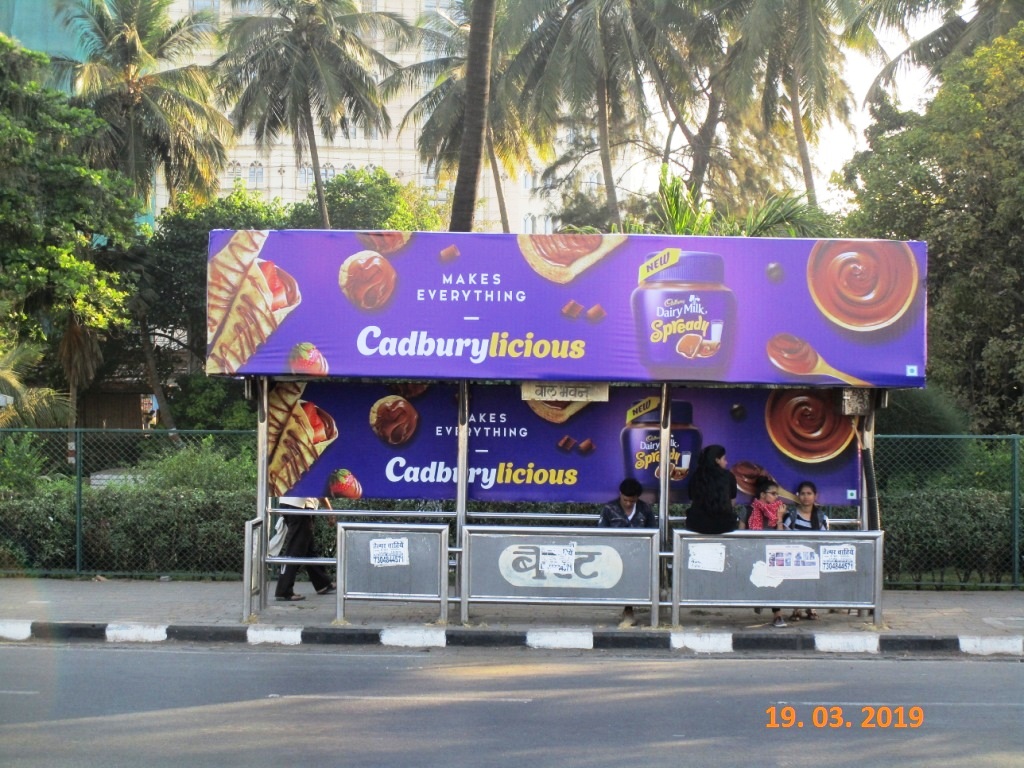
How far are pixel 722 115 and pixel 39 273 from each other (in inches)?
1057

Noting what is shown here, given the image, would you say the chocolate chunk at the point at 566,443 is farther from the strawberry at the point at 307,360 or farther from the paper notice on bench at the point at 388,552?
the strawberry at the point at 307,360

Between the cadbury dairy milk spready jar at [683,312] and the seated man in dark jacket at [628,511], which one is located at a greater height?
the cadbury dairy milk spready jar at [683,312]

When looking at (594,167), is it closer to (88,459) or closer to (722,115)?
(722,115)

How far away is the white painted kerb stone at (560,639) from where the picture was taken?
31.6ft

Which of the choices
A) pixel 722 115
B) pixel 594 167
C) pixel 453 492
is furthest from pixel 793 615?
pixel 594 167

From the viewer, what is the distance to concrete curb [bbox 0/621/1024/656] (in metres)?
9.53

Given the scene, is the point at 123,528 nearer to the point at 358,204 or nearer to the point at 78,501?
the point at 78,501

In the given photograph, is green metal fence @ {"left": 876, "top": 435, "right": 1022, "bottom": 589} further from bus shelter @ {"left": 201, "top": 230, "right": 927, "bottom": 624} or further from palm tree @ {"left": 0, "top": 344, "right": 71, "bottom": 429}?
palm tree @ {"left": 0, "top": 344, "right": 71, "bottom": 429}

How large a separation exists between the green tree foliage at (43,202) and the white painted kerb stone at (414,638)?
13.1m

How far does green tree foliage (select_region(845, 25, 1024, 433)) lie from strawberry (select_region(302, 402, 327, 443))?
39.6ft

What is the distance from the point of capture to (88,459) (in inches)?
553

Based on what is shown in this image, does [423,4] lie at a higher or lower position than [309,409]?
higher

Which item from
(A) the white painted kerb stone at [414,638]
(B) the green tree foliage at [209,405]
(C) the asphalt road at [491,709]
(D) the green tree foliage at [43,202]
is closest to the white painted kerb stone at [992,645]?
(C) the asphalt road at [491,709]

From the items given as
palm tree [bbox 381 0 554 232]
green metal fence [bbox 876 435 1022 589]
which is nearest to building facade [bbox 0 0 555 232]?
palm tree [bbox 381 0 554 232]
